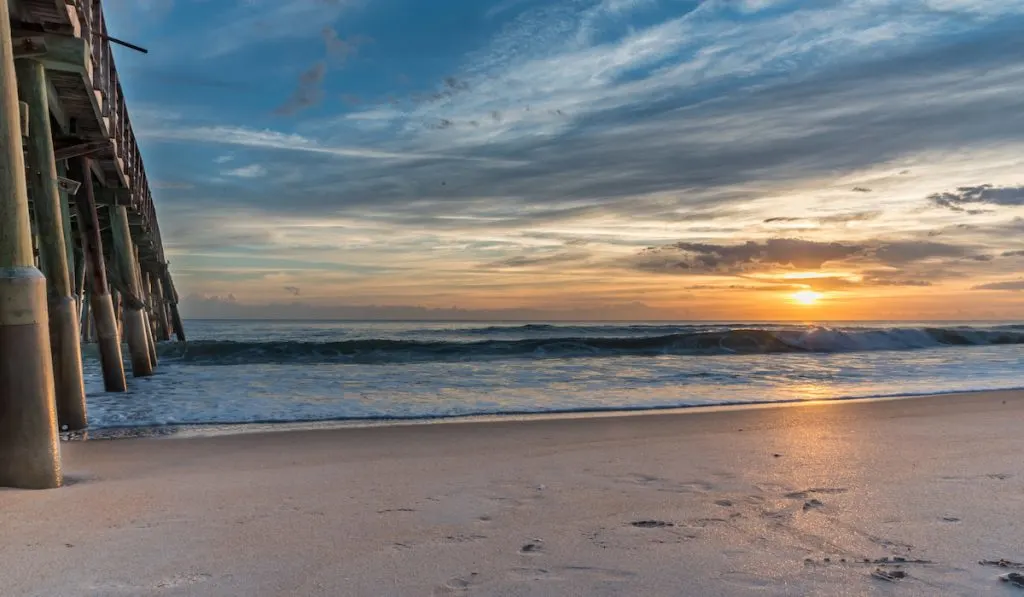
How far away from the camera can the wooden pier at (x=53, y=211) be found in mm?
4176

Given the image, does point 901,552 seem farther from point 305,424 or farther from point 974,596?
point 305,424

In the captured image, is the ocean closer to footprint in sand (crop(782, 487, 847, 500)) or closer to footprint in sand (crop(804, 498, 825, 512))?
footprint in sand (crop(782, 487, 847, 500))

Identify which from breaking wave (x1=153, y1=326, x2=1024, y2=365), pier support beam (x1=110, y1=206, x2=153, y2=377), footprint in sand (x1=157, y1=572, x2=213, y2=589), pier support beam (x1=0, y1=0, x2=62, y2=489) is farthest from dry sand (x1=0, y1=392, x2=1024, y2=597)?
breaking wave (x1=153, y1=326, x2=1024, y2=365)

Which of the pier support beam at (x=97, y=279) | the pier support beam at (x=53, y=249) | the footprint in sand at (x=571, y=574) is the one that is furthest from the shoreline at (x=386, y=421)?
the footprint in sand at (x=571, y=574)

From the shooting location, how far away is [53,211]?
730 centimetres

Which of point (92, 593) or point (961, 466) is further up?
point (92, 593)

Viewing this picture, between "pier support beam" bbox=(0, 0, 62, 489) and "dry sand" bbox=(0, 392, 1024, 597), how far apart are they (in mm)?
214

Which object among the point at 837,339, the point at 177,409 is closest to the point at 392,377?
the point at 177,409

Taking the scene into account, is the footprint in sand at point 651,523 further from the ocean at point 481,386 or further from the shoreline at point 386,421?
the ocean at point 481,386

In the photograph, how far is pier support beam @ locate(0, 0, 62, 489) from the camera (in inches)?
163

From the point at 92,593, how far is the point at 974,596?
3.25 m

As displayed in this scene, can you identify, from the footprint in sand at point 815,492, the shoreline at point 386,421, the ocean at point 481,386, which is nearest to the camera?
the footprint in sand at point 815,492

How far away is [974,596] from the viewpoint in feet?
8.67

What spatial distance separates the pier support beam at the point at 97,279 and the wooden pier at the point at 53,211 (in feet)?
0.06
